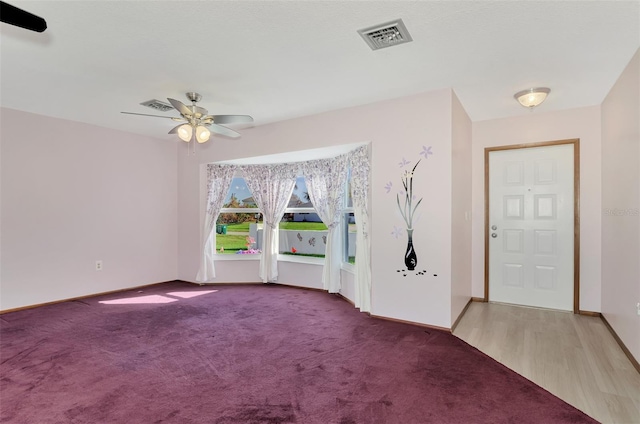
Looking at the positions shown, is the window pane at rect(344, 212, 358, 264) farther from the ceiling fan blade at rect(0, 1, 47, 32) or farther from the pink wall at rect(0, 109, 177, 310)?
the ceiling fan blade at rect(0, 1, 47, 32)

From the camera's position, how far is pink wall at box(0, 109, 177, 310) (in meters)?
4.06

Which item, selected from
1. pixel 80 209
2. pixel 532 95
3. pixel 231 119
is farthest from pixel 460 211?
pixel 80 209

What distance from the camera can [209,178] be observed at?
5.56 m

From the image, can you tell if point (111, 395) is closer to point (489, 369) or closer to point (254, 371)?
point (254, 371)

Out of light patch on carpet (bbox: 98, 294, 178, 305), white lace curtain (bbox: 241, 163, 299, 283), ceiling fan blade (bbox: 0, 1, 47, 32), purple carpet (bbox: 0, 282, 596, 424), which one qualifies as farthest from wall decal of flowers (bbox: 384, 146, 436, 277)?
light patch on carpet (bbox: 98, 294, 178, 305)

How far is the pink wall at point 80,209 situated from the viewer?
406 centimetres

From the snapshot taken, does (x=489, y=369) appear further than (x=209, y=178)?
No

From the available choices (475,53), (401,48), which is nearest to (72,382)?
(401,48)

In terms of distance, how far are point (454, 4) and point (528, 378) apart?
2642 millimetres

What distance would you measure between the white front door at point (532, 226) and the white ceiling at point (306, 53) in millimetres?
755

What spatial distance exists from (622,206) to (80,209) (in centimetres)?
642

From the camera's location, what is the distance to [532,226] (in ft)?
13.8

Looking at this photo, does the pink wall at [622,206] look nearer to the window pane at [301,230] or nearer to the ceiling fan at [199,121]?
the ceiling fan at [199,121]

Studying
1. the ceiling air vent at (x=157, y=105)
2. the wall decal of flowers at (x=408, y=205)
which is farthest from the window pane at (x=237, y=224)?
the wall decal of flowers at (x=408, y=205)
